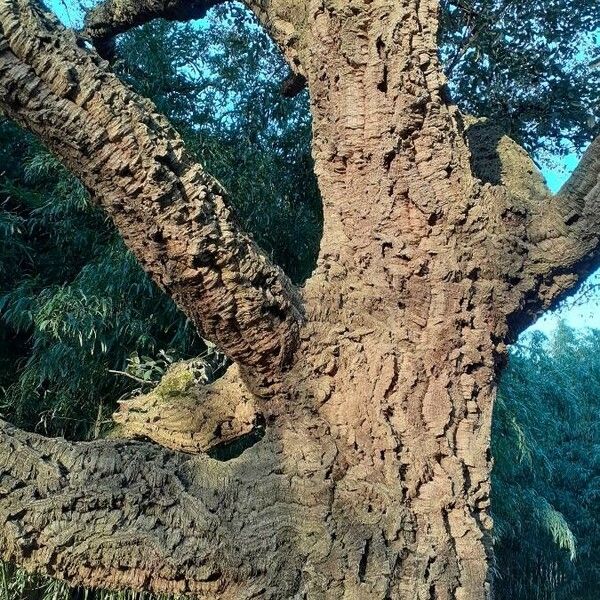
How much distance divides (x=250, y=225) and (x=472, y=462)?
8.98 feet

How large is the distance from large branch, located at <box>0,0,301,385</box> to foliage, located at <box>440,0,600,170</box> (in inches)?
124

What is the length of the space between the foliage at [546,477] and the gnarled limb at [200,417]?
9.66ft

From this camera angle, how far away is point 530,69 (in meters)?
4.53

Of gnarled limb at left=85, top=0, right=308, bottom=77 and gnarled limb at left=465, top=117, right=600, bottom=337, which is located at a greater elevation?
gnarled limb at left=85, top=0, right=308, bottom=77

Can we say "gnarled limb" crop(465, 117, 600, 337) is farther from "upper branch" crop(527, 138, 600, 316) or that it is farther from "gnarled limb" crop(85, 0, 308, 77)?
"gnarled limb" crop(85, 0, 308, 77)

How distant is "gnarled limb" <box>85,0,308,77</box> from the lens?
6.66 ft

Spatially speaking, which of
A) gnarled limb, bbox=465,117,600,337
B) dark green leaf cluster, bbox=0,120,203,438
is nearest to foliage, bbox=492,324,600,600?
dark green leaf cluster, bbox=0,120,203,438

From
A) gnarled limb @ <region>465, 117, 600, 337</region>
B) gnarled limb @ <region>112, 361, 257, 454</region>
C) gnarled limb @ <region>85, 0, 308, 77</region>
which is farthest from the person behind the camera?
gnarled limb @ <region>85, 0, 308, 77</region>

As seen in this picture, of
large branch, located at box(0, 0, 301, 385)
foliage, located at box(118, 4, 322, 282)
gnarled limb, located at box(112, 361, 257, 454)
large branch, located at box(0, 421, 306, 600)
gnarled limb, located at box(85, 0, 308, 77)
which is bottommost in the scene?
→ large branch, located at box(0, 421, 306, 600)

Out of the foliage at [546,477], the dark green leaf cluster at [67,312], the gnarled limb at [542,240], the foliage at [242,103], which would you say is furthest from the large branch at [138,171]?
the foliage at [546,477]

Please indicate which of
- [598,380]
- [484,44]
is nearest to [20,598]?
[484,44]

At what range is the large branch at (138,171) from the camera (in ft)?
4.70

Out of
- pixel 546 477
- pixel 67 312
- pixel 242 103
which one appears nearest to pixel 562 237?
pixel 67 312

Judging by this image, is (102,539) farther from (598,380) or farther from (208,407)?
(598,380)
